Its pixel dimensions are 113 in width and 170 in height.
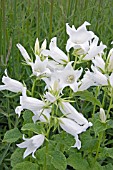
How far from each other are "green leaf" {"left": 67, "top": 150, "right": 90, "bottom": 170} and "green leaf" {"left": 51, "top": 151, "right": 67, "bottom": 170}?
15cm

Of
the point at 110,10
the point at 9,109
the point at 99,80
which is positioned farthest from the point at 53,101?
the point at 110,10

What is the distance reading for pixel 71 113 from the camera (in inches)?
51.3

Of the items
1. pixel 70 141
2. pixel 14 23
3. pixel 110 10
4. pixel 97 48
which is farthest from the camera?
pixel 110 10

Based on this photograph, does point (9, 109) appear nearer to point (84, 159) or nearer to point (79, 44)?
point (84, 159)

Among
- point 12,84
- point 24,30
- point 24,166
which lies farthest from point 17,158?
point 24,30

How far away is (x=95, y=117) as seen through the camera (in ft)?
4.98

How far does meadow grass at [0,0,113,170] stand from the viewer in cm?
222

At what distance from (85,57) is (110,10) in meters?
1.82

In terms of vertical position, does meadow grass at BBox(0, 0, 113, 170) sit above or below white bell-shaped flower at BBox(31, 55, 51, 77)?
above

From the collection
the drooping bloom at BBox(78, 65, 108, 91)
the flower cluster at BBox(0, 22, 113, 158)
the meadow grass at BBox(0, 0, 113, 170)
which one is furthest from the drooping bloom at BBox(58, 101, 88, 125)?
the meadow grass at BBox(0, 0, 113, 170)

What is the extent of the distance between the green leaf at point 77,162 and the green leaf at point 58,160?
147mm

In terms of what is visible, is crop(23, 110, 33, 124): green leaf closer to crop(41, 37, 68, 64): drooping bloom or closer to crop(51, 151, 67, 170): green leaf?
crop(51, 151, 67, 170): green leaf

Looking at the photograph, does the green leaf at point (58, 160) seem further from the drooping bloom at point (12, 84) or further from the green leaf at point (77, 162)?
the drooping bloom at point (12, 84)

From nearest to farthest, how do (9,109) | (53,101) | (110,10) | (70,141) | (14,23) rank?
(53,101), (70,141), (9,109), (14,23), (110,10)
